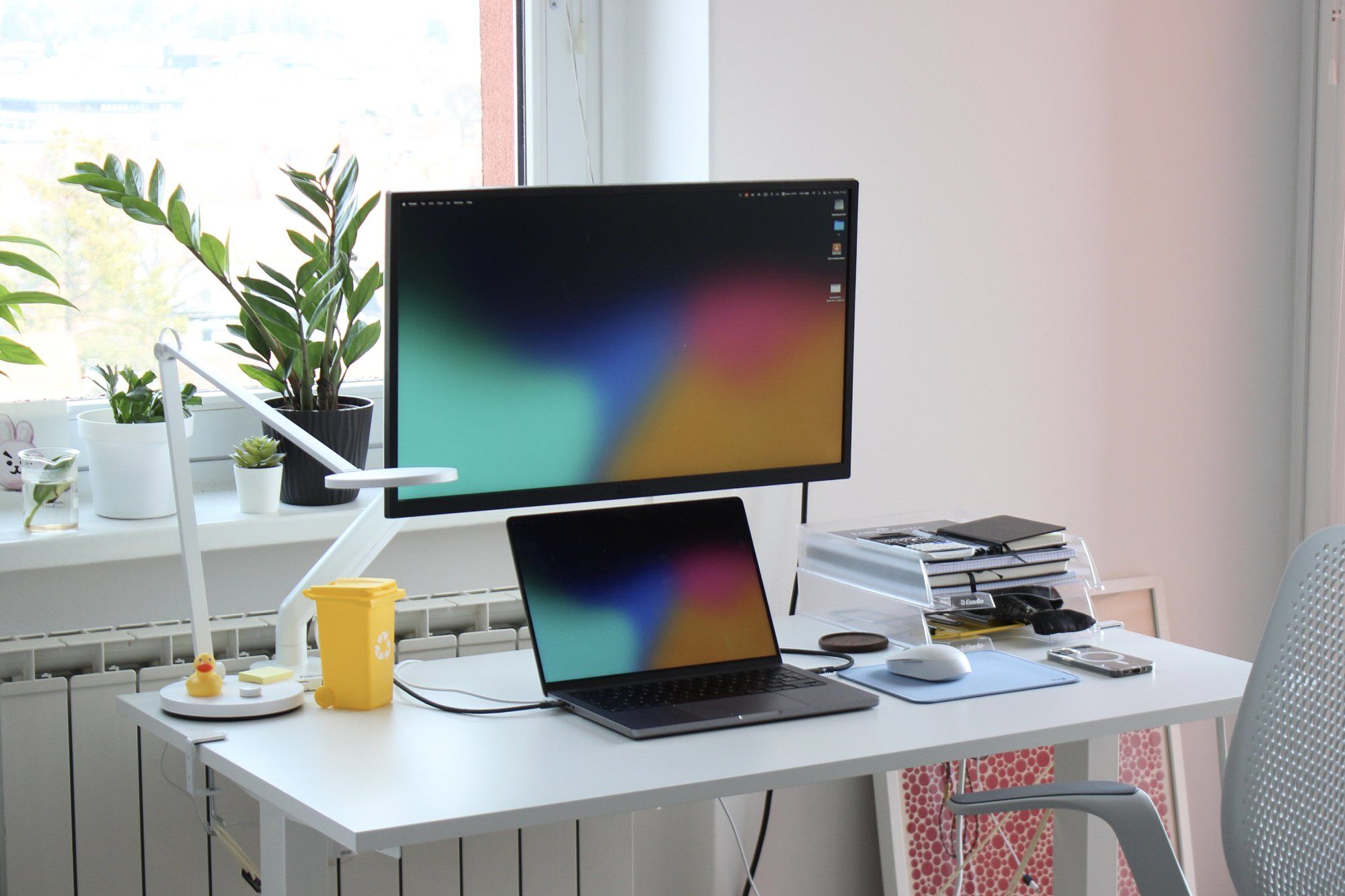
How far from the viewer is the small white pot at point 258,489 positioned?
73.6 inches

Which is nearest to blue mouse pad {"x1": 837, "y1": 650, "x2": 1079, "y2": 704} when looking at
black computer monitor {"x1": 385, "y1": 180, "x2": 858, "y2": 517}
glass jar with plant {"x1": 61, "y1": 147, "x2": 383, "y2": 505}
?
black computer monitor {"x1": 385, "y1": 180, "x2": 858, "y2": 517}

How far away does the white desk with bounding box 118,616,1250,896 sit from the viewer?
125cm

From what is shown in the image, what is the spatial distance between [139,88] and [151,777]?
926mm

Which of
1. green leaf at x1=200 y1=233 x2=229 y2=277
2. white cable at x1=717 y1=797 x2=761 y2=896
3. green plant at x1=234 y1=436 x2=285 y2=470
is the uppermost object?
green leaf at x1=200 y1=233 x2=229 y2=277

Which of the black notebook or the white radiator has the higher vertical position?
the black notebook

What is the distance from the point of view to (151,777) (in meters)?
1.75

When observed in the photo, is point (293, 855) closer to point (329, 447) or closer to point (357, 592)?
point (357, 592)

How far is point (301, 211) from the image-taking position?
190 centimetres

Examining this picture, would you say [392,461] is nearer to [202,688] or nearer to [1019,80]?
[202,688]

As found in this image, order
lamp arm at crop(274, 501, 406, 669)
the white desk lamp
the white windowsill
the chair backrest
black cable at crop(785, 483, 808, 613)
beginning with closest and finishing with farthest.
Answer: the chair backrest, the white desk lamp, lamp arm at crop(274, 501, 406, 669), the white windowsill, black cable at crop(785, 483, 808, 613)

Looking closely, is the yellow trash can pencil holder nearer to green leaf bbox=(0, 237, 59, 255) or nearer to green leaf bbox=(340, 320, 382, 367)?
green leaf bbox=(340, 320, 382, 367)

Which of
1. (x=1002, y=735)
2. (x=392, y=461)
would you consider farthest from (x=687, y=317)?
(x=1002, y=735)

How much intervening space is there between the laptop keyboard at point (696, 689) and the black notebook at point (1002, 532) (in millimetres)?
334

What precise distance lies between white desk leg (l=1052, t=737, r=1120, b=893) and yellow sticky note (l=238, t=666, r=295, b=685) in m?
0.94
